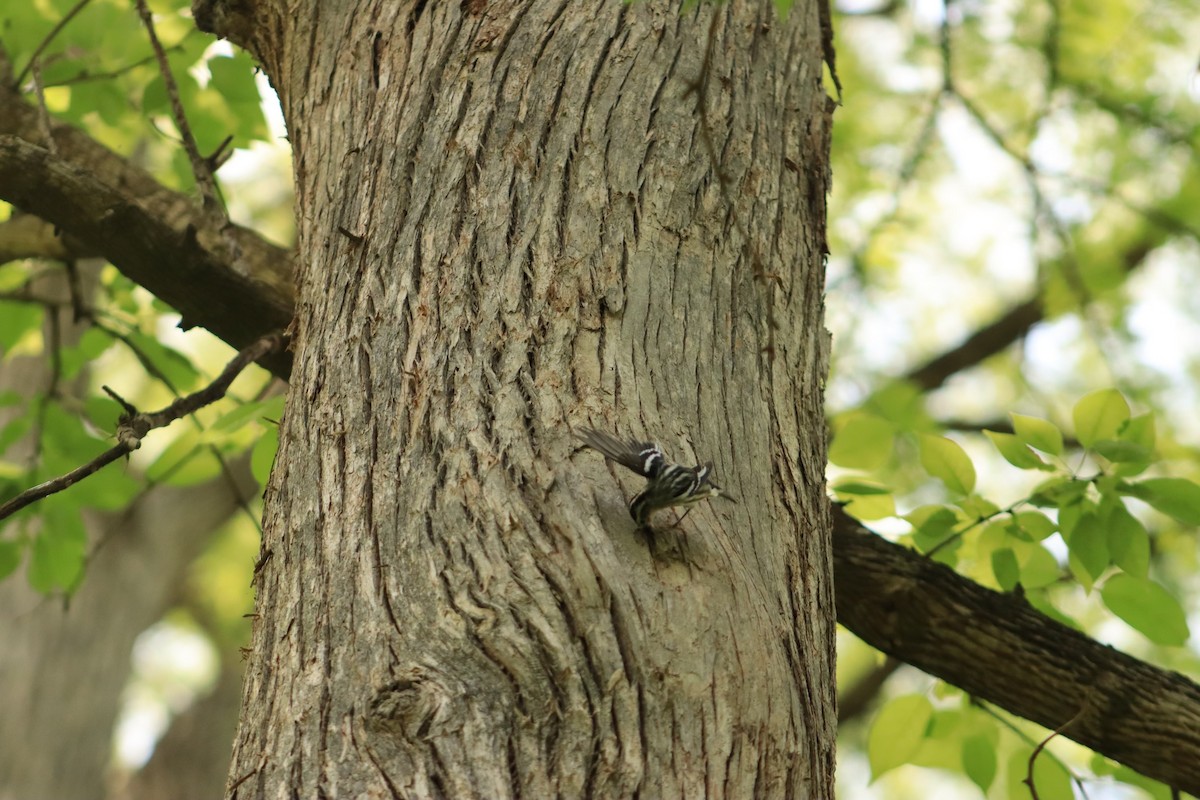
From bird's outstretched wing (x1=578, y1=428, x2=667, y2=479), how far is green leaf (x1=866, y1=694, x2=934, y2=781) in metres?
1.30

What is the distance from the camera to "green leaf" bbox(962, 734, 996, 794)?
244cm

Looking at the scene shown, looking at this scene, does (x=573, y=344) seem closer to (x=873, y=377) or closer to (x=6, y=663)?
(x=873, y=377)

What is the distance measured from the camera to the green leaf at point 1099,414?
7.75 ft

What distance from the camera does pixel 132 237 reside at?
235cm

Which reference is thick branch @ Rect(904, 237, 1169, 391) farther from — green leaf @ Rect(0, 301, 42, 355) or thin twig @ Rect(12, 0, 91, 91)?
thin twig @ Rect(12, 0, 91, 91)

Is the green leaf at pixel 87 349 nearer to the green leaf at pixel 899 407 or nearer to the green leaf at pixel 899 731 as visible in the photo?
the green leaf at pixel 899 407

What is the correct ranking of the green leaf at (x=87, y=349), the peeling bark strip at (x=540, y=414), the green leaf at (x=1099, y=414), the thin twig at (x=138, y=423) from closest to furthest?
the peeling bark strip at (x=540, y=414)
the thin twig at (x=138, y=423)
the green leaf at (x=1099, y=414)
the green leaf at (x=87, y=349)

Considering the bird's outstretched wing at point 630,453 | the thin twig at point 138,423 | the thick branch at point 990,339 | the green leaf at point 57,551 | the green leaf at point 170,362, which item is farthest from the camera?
the thick branch at point 990,339

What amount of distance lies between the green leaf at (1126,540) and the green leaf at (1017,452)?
18cm

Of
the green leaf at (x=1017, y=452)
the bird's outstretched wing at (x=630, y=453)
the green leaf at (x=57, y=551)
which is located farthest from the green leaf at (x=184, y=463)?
the green leaf at (x=1017, y=452)

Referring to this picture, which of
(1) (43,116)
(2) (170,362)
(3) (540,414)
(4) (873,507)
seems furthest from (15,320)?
(4) (873,507)

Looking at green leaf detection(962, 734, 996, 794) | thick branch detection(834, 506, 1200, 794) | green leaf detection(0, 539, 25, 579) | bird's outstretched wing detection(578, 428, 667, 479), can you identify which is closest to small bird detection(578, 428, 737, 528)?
bird's outstretched wing detection(578, 428, 667, 479)

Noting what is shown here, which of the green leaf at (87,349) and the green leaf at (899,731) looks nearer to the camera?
the green leaf at (899,731)

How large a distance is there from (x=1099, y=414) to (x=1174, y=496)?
235mm
